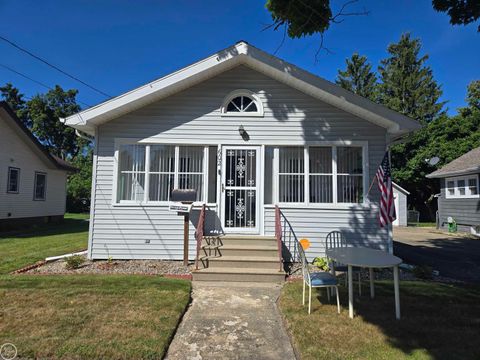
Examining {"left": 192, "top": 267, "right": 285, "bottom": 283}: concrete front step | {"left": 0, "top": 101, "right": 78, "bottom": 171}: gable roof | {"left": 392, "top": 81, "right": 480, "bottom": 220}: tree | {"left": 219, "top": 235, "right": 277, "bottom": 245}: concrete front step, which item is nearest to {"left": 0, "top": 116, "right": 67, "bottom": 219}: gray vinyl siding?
{"left": 0, "top": 101, "right": 78, "bottom": 171}: gable roof

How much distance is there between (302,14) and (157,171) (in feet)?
15.8

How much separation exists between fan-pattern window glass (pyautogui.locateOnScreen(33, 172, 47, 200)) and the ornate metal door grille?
1266cm

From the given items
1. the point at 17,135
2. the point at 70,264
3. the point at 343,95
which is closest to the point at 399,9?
the point at 343,95

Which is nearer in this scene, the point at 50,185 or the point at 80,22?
the point at 80,22

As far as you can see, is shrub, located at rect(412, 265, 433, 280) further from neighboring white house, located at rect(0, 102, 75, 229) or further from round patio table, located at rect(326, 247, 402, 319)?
neighboring white house, located at rect(0, 102, 75, 229)

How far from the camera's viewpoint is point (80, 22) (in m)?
11.2

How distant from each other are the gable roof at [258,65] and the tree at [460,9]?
2.07 m

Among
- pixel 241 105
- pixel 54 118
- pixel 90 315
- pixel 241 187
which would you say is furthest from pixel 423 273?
pixel 54 118

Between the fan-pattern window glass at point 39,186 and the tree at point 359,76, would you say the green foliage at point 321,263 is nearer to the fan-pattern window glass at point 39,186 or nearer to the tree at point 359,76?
the fan-pattern window glass at point 39,186

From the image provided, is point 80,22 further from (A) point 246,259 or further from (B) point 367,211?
(B) point 367,211

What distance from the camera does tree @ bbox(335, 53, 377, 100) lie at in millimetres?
32719

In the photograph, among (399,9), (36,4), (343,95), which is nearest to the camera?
(343,95)

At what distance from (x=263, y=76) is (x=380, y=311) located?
19.3 feet

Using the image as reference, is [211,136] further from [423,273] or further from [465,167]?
[465,167]
